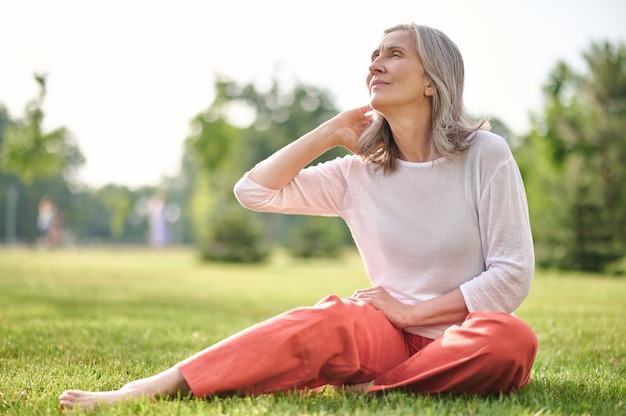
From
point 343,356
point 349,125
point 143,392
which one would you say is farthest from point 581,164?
point 143,392

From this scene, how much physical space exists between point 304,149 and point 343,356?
3.09ft

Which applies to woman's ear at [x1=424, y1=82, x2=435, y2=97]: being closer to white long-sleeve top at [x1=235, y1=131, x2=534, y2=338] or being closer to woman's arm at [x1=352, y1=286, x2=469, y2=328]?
white long-sleeve top at [x1=235, y1=131, x2=534, y2=338]

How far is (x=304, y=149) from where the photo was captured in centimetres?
305

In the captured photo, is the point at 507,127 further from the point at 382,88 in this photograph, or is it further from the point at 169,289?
the point at 382,88

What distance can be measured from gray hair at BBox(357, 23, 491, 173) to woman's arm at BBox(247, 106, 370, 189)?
24cm

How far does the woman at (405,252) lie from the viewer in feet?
7.99

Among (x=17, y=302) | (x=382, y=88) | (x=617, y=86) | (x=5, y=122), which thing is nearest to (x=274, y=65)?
(x=5, y=122)

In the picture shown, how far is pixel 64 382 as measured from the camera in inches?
120

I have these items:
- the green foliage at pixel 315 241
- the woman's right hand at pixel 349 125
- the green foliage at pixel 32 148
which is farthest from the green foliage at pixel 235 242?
the woman's right hand at pixel 349 125

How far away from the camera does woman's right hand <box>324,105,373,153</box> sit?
3.13 m

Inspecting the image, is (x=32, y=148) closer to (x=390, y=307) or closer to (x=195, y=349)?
(x=195, y=349)

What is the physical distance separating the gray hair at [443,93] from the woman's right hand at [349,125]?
0.21 m

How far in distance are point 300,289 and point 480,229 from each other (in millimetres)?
8558

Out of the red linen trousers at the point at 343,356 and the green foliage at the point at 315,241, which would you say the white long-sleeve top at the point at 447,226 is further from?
the green foliage at the point at 315,241
